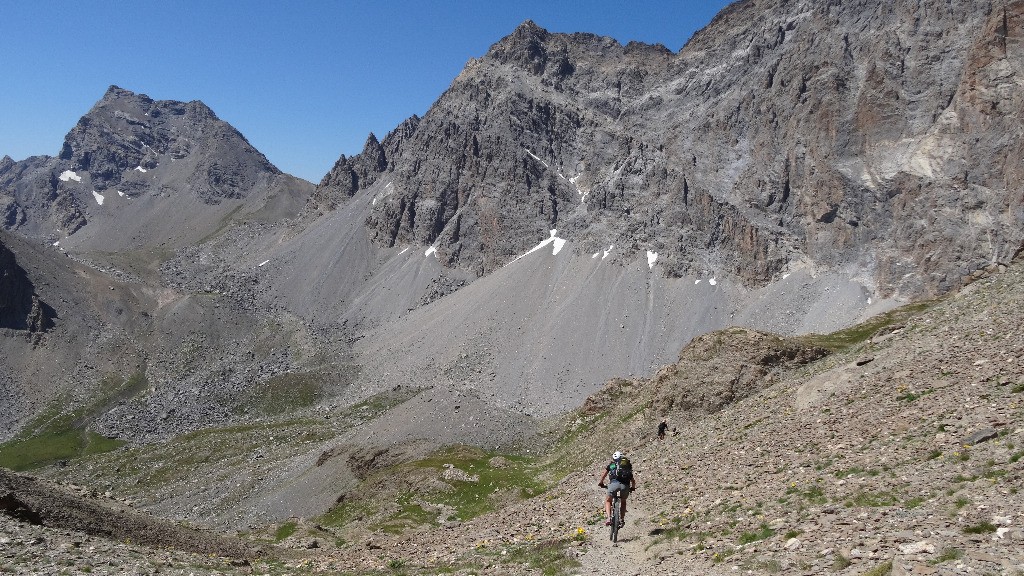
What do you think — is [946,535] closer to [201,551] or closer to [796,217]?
[201,551]

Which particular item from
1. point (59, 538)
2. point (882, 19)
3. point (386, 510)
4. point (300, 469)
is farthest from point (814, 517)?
point (882, 19)

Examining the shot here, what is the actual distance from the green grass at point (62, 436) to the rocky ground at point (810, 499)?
5449 inches

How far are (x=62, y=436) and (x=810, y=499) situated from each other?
596 feet

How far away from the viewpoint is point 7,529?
71.1 feet

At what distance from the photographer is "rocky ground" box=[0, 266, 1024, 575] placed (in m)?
13.9

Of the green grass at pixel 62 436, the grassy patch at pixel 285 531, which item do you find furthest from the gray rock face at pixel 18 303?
the grassy patch at pixel 285 531

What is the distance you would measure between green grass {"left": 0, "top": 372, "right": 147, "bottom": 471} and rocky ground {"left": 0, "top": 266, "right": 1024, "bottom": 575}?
138 meters

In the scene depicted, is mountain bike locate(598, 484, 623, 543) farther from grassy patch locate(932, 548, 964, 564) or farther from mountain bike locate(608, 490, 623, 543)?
grassy patch locate(932, 548, 964, 564)

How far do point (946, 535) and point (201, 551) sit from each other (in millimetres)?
30416

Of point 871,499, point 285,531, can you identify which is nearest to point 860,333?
point 871,499

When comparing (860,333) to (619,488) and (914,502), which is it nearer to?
(619,488)

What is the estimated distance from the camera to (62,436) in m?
151

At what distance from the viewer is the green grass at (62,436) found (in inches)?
5595

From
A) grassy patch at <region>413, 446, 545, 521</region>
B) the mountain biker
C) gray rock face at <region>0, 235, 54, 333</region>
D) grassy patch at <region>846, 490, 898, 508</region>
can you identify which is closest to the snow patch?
grassy patch at <region>413, 446, 545, 521</region>
